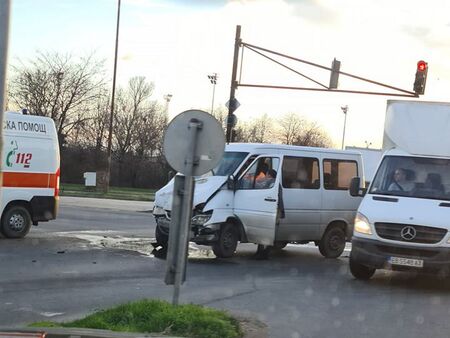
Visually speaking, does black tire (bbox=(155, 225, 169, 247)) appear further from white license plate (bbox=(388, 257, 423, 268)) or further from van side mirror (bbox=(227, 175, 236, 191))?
white license plate (bbox=(388, 257, 423, 268))

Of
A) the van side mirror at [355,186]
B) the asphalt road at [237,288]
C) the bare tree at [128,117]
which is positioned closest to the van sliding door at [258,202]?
the asphalt road at [237,288]

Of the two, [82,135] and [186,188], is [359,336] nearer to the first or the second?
[186,188]

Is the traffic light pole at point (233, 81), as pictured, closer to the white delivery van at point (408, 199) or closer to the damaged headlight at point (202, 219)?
the damaged headlight at point (202, 219)

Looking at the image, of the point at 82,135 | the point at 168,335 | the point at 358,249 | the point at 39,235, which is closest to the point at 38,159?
the point at 39,235

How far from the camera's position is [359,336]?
657cm

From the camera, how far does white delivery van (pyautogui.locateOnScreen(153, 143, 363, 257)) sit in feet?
39.2

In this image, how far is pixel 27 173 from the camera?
13.4 meters

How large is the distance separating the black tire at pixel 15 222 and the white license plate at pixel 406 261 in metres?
8.29

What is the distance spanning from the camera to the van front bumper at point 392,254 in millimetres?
9164

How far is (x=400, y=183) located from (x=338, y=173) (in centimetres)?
350

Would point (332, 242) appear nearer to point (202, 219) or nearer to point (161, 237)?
point (202, 219)

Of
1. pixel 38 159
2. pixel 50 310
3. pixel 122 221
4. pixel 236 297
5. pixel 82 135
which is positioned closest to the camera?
pixel 50 310

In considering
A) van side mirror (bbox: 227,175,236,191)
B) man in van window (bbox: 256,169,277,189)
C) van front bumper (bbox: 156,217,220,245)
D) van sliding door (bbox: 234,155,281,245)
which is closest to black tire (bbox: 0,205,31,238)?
van front bumper (bbox: 156,217,220,245)

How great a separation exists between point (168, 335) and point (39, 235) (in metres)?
9.51
